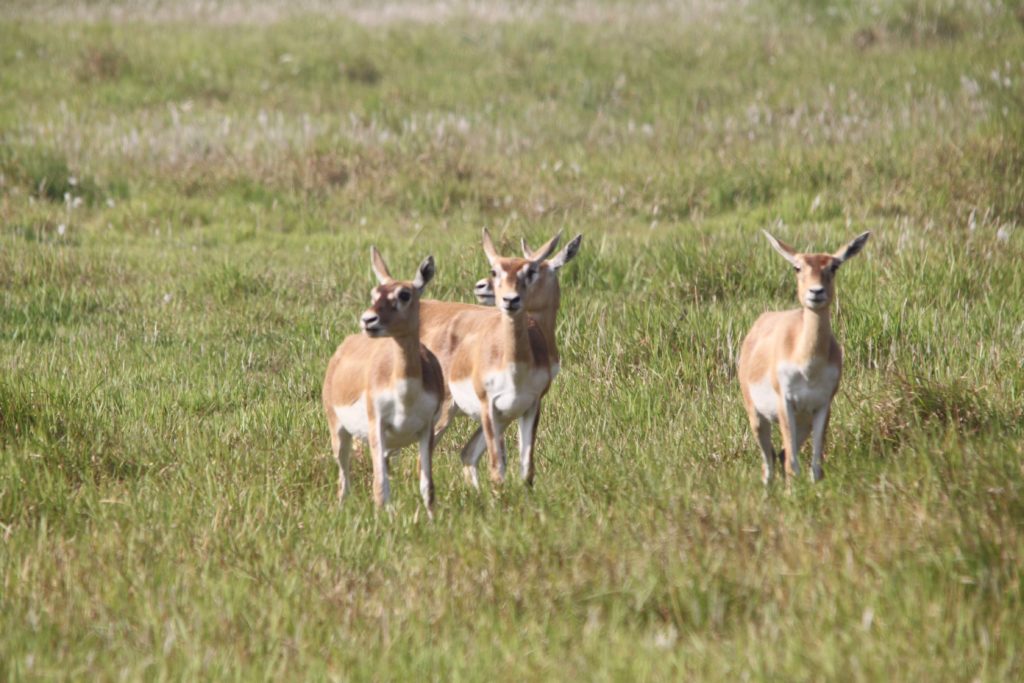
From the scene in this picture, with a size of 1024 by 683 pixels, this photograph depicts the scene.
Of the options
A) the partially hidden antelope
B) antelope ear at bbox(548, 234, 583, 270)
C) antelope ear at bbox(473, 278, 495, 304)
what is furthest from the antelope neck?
antelope ear at bbox(473, 278, 495, 304)

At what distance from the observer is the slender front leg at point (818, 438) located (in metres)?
5.22

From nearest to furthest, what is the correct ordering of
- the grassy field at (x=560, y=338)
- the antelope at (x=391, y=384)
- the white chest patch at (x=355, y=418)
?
the grassy field at (x=560, y=338)
the antelope at (x=391, y=384)
the white chest patch at (x=355, y=418)

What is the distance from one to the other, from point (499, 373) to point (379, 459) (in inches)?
30.9

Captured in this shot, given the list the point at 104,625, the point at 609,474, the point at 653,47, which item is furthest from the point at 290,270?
the point at 653,47

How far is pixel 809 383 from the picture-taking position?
518 cm

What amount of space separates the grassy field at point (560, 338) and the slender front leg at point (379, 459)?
0.34 ft

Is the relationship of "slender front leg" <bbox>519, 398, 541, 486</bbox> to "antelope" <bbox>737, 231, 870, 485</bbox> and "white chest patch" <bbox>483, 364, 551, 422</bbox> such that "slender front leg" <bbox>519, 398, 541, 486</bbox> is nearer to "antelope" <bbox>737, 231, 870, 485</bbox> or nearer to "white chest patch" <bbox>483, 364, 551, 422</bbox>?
"white chest patch" <bbox>483, 364, 551, 422</bbox>

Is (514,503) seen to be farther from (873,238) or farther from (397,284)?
(873,238)

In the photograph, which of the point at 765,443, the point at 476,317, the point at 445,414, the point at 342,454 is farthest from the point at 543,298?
the point at 765,443

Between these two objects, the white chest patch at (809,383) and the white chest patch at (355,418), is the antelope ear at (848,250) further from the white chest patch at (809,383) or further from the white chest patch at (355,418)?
the white chest patch at (355,418)

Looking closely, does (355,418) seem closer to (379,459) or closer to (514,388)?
(379,459)

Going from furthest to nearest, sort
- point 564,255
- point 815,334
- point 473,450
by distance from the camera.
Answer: point 473,450 → point 564,255 → point 815,334

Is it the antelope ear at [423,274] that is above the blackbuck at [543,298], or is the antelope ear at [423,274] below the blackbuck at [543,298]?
above

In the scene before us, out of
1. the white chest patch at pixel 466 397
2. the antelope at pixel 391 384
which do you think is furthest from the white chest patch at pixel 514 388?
the antelope at pixel 391 384
